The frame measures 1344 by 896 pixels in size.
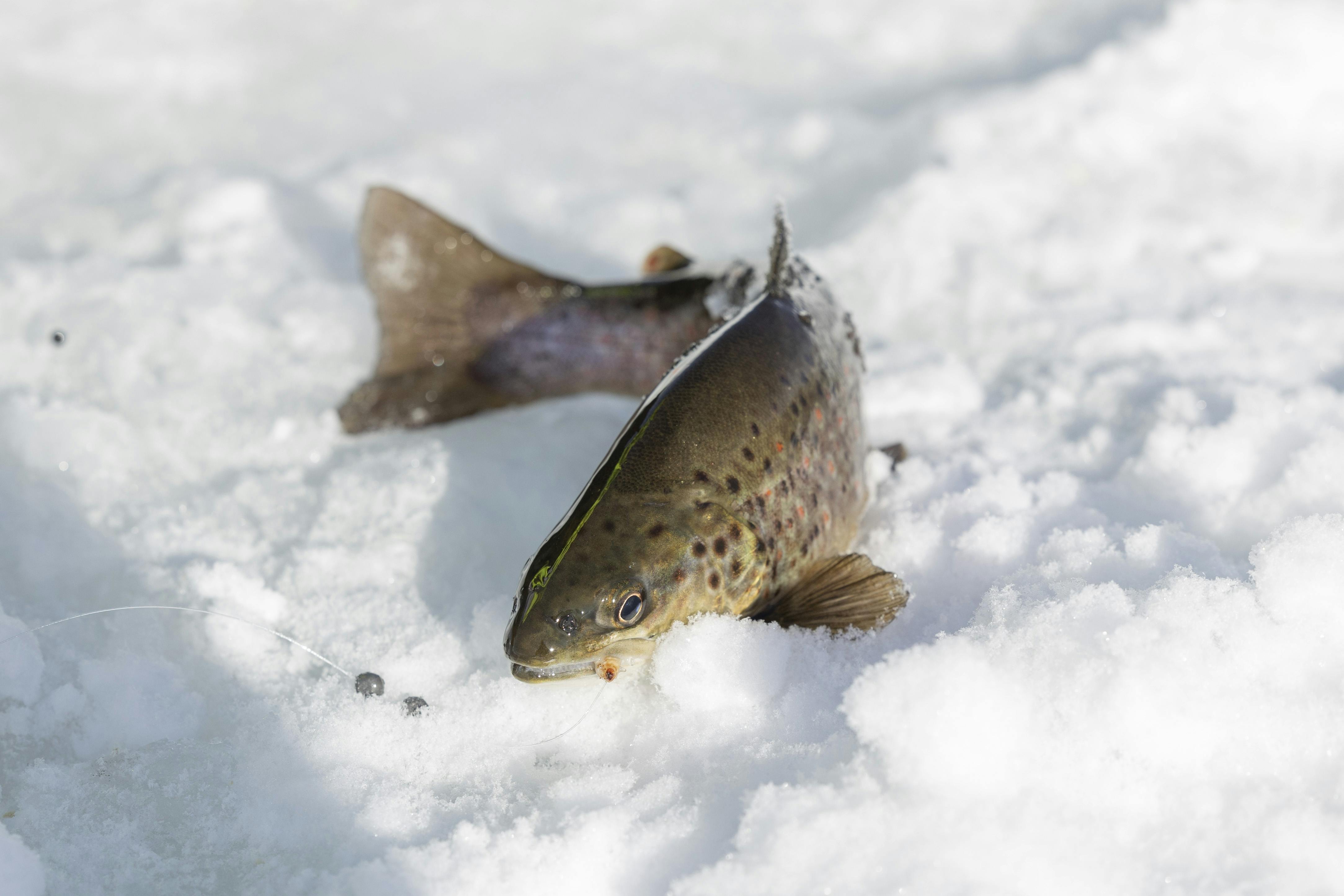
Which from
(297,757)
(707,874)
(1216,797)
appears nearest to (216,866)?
(297,757)

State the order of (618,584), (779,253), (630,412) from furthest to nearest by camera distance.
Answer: (630,412)
(779,253)
(618,584)

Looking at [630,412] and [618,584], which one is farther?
[630,412]

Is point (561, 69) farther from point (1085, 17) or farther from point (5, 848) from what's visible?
point (5, 848)

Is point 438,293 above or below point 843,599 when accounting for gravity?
above

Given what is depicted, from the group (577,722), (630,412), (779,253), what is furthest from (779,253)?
(577,722)

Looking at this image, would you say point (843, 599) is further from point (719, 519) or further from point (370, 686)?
point (370, 686)

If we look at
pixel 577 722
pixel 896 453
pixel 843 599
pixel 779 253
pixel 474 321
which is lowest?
pixel 577 722

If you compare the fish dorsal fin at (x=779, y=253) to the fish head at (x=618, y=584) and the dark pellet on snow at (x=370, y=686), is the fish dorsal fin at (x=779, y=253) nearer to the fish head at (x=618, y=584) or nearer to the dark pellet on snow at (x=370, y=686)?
the fish head at (x=618, y=584)
